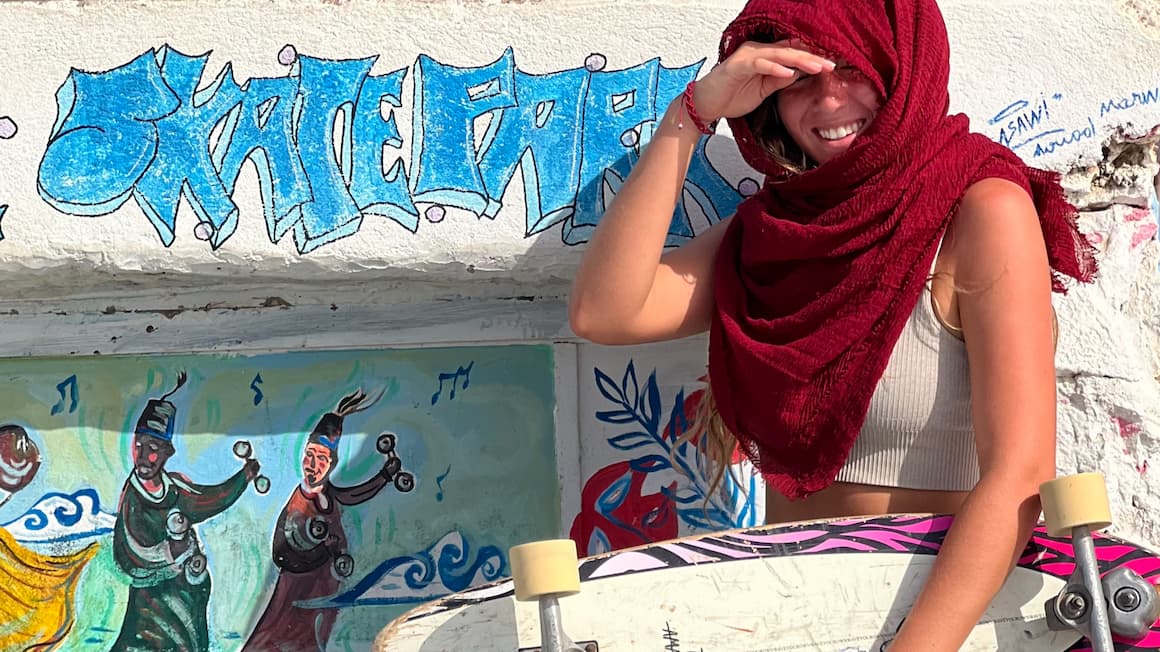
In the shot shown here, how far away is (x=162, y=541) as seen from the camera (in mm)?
2574

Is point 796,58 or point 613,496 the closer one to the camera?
point 796,58

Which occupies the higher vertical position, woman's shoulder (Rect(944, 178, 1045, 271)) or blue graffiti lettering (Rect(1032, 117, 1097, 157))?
blue graffiti lettering (Rect(1032, 117, 1097, 157))

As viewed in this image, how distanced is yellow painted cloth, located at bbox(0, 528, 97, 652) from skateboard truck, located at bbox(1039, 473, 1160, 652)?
Answer: 1.84m

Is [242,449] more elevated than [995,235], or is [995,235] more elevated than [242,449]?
[995,235]

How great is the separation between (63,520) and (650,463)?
120 centimetres

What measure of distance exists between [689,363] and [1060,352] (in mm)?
731

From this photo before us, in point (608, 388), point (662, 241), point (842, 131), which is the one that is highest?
point (842, 131)

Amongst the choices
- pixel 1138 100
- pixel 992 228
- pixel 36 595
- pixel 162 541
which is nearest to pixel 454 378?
pixel 162 541

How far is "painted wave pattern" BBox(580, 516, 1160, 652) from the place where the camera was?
1.88 m

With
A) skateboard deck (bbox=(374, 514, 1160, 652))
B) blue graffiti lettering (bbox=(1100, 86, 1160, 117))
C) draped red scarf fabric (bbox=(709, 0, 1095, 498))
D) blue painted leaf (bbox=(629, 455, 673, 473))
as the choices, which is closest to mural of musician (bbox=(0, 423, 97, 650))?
skateboard deck (bbox=(374, 514, 1160, 652))

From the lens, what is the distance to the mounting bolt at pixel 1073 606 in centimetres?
174

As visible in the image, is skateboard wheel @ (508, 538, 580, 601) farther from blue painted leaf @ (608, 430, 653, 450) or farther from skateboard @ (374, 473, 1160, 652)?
blue painted leaf @ (608, 430, 653, 450)

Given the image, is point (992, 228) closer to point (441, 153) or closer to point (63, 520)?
point (441, 153)

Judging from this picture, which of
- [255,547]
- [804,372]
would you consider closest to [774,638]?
[804,372]
